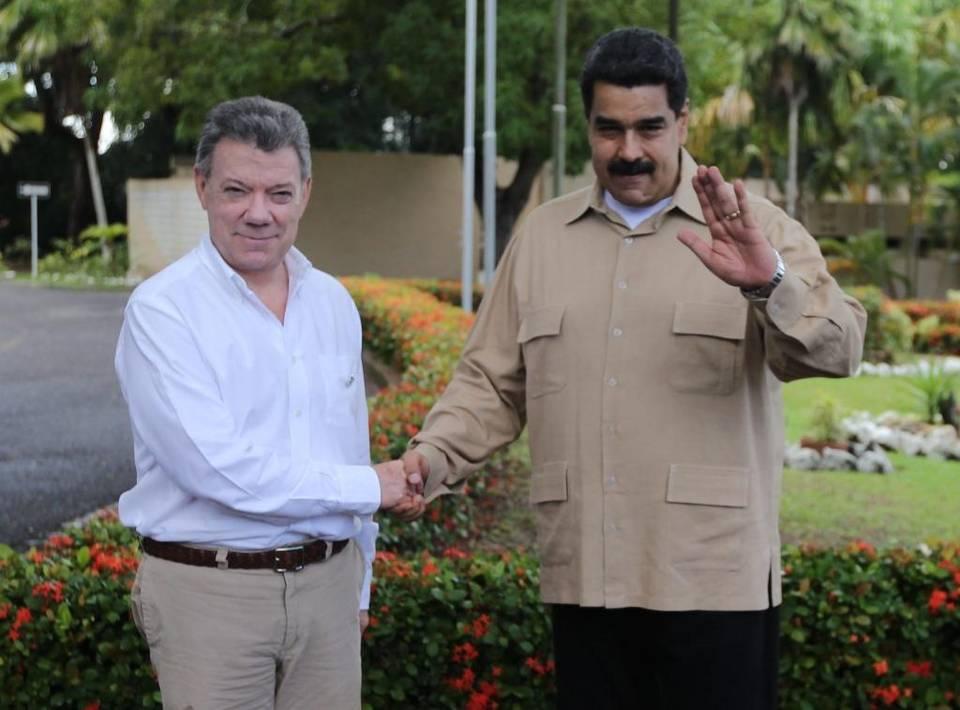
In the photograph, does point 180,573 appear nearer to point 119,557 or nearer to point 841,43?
point 119,557

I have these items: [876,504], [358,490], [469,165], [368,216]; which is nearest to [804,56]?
[368,216]

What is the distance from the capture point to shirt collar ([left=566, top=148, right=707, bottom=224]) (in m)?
3.06

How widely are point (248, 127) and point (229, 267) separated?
0.92 ft

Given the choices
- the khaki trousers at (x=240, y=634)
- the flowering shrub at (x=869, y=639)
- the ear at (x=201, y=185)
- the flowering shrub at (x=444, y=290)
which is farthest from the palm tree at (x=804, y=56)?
the khaki trousers at (x=240, y=634)

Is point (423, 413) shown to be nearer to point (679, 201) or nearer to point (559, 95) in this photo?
point (679, 201)

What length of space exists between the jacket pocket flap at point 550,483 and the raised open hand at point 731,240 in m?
0.60

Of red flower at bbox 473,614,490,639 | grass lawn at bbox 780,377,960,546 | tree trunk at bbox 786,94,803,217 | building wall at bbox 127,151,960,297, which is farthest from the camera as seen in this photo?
tree trunk at bbox 786,94,803,217

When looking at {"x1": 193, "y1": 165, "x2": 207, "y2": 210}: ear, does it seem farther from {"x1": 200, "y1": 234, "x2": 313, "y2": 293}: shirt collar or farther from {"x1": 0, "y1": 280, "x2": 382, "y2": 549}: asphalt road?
{"x1": 0, "y1": 280, "x2": 382, "y2": 549}: asphalt road

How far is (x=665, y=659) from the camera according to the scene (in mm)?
2990

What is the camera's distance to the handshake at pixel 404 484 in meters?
2.89

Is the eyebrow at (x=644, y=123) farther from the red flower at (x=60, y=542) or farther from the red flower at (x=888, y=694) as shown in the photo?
the red flower at (x=60, y=542)

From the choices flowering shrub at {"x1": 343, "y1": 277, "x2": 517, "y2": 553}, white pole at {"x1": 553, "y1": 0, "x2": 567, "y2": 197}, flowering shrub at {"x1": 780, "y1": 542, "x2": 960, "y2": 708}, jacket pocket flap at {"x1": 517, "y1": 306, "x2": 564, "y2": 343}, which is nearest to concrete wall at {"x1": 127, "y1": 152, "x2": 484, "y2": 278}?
white pole at {"x1": 553, "y1": 0, "x2": 567, "y2": 197}

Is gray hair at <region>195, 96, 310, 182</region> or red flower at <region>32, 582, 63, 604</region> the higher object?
gray hair at <region>195, 96, 310, 182</region>

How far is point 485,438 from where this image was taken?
3.32 m
